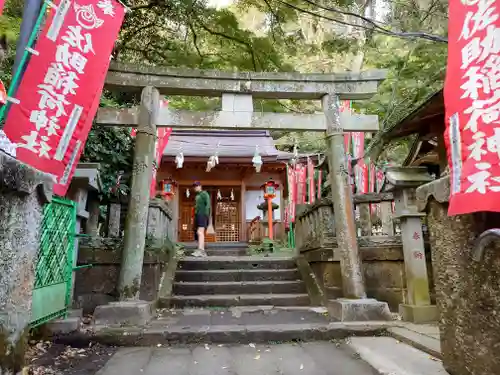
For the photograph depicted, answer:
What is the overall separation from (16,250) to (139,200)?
140 inches

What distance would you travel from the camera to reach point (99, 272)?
5891 millimetres

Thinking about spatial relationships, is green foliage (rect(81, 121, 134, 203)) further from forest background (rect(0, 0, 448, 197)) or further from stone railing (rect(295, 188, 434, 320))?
stone railing (rect(295, 188, 434, 320))

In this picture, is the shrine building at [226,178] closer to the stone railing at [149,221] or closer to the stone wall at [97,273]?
the stone railing at [149,221]

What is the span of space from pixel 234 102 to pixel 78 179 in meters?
3.09

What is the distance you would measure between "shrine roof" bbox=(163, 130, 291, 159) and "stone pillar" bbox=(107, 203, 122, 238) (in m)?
8.08

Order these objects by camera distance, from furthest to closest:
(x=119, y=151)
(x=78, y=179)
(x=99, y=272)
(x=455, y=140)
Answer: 1. (x=119, y=151)
2. (x=99, y=272)
3. (x=78, y=179)
4. (x=455, y=140)

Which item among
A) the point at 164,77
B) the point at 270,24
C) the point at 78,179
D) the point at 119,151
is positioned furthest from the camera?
the point at 270,24

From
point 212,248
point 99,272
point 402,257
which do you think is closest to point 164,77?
point 99,272

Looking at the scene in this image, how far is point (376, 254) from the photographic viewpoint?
619 centimetres

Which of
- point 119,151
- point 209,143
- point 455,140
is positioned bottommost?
point 455,140

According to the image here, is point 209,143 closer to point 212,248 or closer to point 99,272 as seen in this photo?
point 212,248

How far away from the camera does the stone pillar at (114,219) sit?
636 cm

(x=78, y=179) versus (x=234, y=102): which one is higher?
(x=234, y=102)

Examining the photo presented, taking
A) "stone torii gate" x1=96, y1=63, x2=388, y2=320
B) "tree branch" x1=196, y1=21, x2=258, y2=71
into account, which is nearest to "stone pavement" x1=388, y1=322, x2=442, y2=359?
"stone torii gate" x1=96, y1=63, x2=388, y2=320
